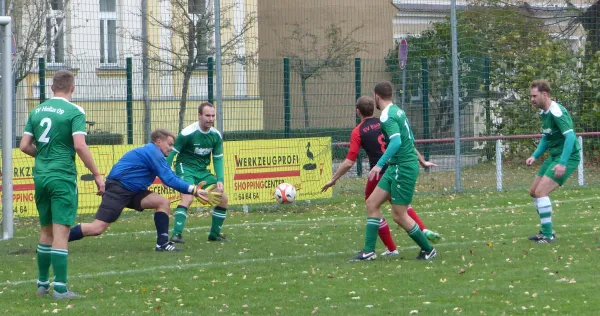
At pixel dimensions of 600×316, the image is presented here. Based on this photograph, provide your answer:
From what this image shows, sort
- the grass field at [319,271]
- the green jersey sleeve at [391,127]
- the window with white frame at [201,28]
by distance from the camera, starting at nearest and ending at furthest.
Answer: the grass field at [319,271]
the green jersey sleeve at [391,127]
the window with white frame at [201,28]

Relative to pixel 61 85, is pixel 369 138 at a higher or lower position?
lower

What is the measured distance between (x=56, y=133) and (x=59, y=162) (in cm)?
24

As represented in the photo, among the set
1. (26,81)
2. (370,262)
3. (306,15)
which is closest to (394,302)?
(370,262)

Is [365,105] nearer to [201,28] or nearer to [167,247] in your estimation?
[167,247]

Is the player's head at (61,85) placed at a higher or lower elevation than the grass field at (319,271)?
higher

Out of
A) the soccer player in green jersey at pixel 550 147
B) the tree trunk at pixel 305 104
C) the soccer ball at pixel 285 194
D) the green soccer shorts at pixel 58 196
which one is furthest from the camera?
the tree trunk at pixel 305 104

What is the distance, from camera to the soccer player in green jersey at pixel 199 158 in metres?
12.0

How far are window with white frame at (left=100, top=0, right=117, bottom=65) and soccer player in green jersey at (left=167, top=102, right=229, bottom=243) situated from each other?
174 inches

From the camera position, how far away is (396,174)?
32.4ft

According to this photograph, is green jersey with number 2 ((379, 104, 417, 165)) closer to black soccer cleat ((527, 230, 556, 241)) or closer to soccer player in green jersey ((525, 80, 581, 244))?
soccer player in green jersey ((525, 80, 581, 244))

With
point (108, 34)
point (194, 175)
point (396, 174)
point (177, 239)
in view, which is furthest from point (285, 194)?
point (108, 34)

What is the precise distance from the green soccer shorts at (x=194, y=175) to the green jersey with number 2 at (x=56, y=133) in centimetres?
391

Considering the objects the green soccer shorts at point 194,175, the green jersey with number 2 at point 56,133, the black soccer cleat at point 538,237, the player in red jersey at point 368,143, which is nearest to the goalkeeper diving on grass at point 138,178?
the green soccer shorts at point 194,175

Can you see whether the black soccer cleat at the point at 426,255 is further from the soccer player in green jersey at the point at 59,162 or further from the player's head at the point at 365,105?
the soccer player in green jersey at the point at 59,162
